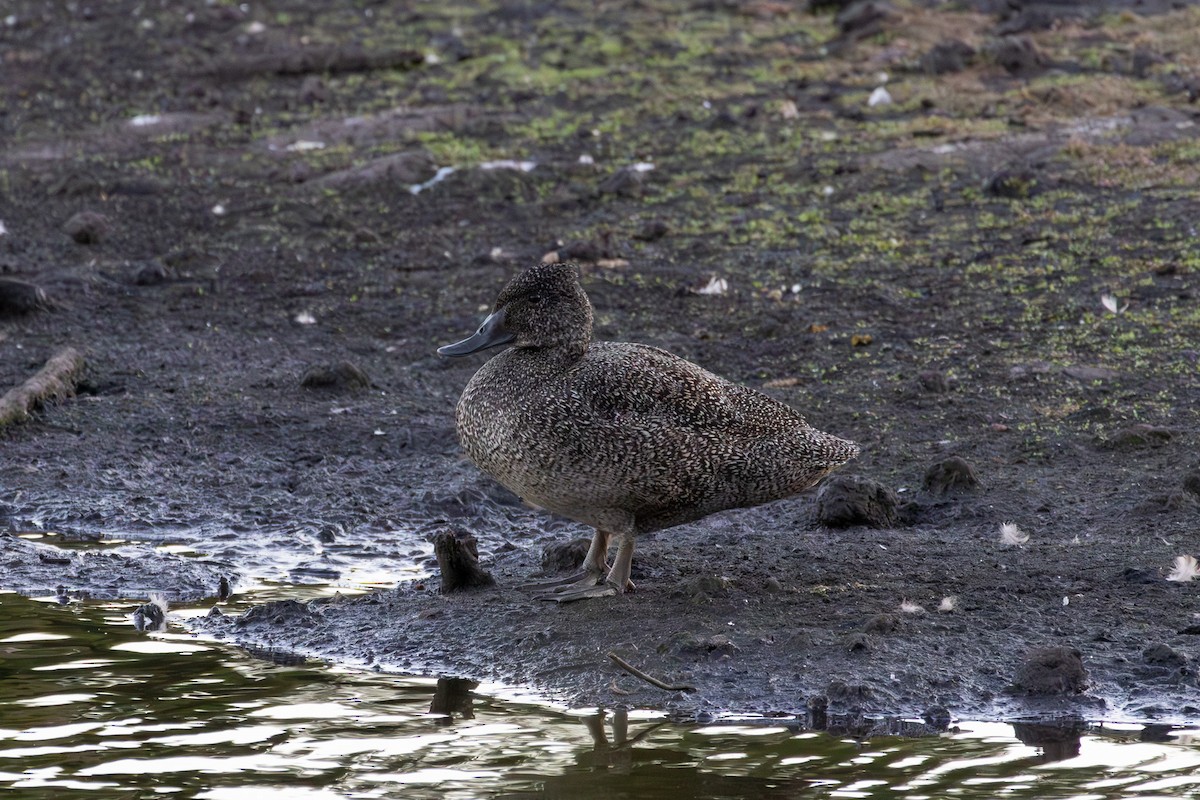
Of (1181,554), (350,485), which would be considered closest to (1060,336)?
(1181,554)

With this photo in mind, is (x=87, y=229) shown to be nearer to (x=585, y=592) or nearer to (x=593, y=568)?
(x=593, y=568)

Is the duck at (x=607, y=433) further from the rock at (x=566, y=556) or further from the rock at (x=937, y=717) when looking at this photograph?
the rock at (x=937, y=717)

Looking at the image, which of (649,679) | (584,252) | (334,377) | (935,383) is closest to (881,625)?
(649,679)

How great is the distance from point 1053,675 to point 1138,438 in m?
2.66

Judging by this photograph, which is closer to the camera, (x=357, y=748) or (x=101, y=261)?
(x=357, y=748)

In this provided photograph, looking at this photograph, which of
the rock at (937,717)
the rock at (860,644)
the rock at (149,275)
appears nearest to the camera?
the rock at (937,717)

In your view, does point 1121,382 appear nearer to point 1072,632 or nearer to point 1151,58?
point 1072,632

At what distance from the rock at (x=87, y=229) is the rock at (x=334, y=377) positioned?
10.1 ft

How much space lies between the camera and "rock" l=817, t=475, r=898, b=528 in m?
7.43

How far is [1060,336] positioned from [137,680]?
5.53 m

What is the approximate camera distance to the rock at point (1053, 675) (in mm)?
5711

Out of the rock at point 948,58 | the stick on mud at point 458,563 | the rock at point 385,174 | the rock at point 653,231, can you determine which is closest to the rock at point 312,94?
the rock at point 385,174

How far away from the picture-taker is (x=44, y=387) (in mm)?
9078

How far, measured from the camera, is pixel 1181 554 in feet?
22.4
